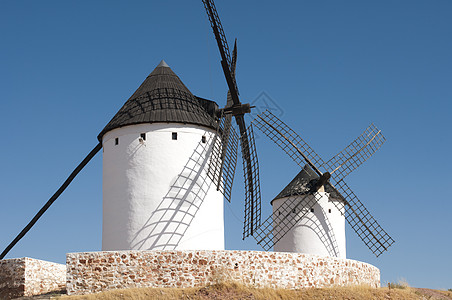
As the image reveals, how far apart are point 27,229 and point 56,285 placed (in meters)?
3.28

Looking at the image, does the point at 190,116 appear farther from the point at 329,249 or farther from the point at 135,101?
the point at 329,249

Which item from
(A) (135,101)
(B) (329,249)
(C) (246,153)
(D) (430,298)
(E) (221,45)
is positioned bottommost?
(D) (430,298)

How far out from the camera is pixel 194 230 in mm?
18844

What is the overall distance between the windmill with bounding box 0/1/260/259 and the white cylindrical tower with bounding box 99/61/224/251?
1.2 inches

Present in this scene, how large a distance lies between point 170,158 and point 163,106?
→ 1.75m

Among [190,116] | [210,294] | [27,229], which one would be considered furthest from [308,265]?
[27,229]

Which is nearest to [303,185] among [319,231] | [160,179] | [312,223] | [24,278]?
[312,223]

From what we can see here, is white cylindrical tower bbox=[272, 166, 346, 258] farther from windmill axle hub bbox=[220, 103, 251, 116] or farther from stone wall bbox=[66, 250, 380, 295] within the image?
stone wall bbox=[66, 250, 380, 295]

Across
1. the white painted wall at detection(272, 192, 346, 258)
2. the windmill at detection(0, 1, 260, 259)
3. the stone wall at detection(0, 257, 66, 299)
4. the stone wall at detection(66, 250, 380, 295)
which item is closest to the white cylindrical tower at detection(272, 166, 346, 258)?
the white painted wall at detection(272, 192, 346, 258)

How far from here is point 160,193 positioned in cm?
1866

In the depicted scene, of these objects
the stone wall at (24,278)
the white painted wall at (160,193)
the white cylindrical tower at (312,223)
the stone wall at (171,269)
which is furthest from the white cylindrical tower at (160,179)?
the white cylindrical tower at (312,223)

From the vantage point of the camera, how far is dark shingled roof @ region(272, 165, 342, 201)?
24.6 m

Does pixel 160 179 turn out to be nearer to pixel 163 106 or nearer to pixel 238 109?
pixel 163 106

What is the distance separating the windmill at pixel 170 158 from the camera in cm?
1859
